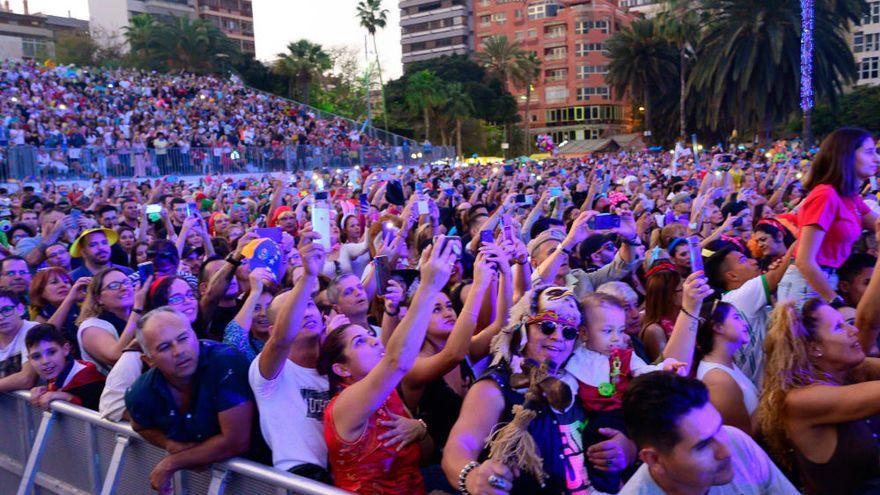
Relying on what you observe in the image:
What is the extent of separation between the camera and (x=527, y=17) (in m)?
87.4

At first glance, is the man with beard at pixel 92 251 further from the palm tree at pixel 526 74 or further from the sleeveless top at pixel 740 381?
the palm tree at pixel 526 74

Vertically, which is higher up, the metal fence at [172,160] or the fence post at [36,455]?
the metal fence at [172,160]

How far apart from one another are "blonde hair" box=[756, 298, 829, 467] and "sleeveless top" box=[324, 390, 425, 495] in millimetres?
1496

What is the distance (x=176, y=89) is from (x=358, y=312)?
32686mm

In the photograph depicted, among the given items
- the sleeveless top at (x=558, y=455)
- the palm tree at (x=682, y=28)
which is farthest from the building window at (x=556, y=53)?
the sleeveless top at (x=558, y=455)

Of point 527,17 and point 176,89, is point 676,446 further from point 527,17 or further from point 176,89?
point 527,17

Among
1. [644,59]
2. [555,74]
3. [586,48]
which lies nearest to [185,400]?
[644,59]

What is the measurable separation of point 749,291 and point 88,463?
389cm

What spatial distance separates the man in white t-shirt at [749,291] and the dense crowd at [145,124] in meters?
20.1

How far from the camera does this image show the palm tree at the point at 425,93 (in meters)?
64.4

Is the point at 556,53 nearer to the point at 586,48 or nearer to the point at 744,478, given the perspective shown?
the point at 586,48

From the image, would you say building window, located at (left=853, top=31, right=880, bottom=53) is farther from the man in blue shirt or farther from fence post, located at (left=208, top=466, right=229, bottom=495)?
fence post, located at (left=208, top=466, right=229, bottom=495)

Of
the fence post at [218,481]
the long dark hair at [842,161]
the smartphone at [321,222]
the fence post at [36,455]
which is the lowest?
the fence post at [36,455]

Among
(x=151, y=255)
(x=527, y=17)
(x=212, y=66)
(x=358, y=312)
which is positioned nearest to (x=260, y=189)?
(x=151, y=255)
